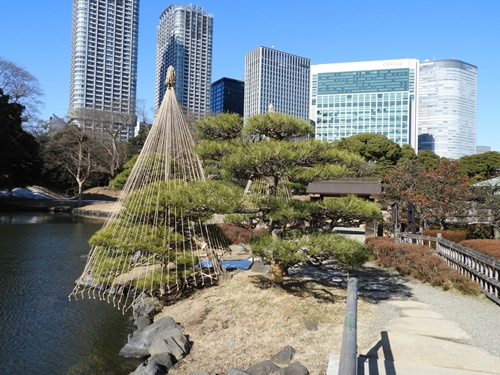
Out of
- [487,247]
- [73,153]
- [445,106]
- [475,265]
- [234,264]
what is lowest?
[234,264]

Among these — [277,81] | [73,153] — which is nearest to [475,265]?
[73,153]

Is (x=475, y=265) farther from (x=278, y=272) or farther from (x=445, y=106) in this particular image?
(x=445, y=106)

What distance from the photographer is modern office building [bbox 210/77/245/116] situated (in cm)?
8381

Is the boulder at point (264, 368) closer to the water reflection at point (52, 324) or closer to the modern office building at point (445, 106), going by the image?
the water reflection at point (52, 324)

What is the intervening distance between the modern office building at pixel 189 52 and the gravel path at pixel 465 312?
7110 centimetres

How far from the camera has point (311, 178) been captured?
5.52m

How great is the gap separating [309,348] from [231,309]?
164 cm

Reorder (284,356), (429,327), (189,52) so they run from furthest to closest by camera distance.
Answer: (189,52), (429,327), (284,356)

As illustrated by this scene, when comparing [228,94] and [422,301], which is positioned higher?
[228,94]

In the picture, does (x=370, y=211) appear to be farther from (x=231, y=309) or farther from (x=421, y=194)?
(x=421, y=194)

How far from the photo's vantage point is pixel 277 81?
3462 inches

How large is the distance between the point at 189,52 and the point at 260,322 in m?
83.2

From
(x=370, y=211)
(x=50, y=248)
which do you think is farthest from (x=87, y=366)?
(x=50, y=248)

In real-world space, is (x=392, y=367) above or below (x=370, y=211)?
below
